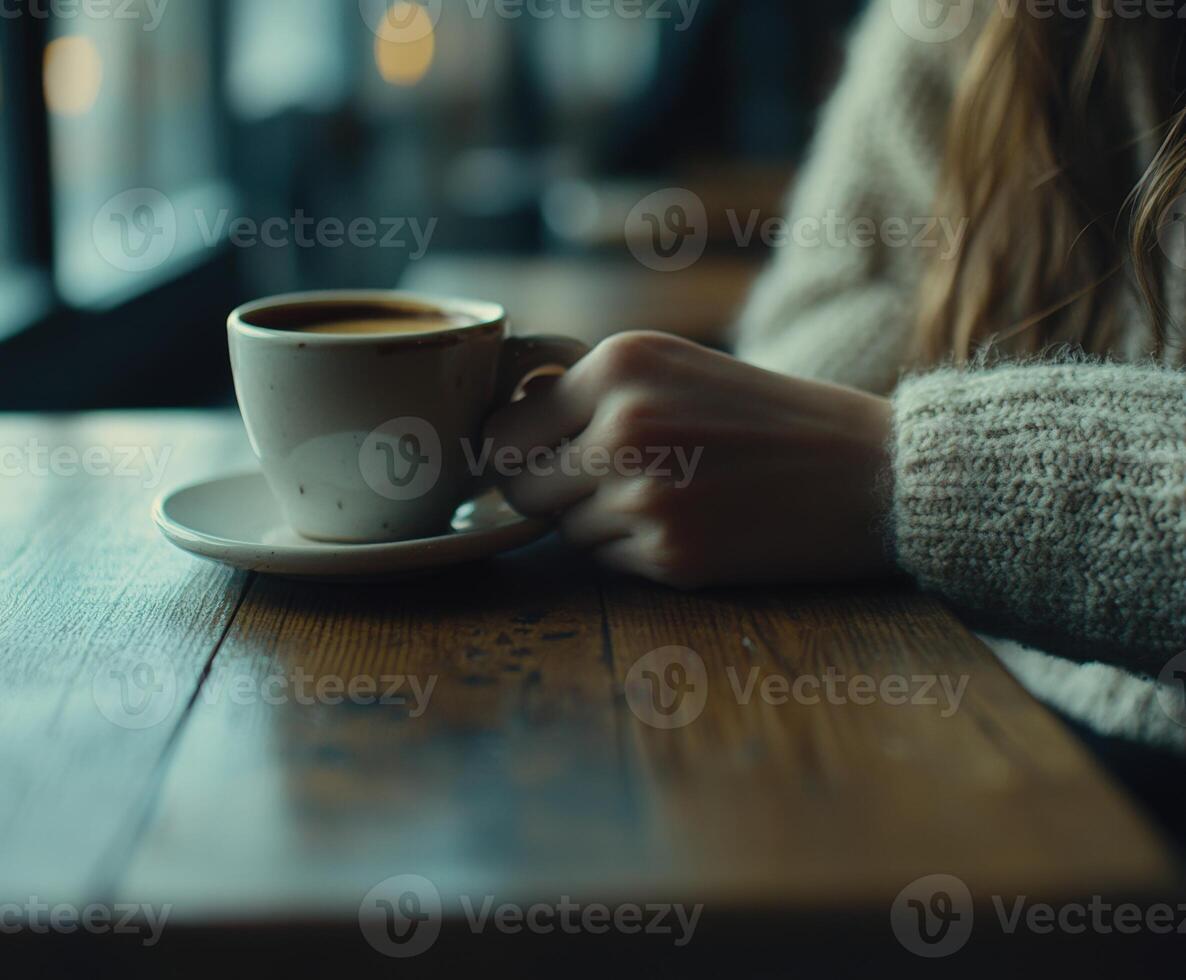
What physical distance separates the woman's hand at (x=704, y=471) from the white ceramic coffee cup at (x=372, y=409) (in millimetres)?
41

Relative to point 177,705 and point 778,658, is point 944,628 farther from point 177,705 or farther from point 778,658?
point 177,705

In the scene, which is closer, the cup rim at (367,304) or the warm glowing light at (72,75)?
the cup rim at (367,304)

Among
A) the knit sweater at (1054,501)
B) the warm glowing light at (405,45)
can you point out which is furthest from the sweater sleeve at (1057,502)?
the warm glowing light at (405,45)

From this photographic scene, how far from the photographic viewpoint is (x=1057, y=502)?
0.55 m

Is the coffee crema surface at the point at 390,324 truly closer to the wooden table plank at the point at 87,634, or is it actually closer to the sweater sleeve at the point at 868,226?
the wooden table plank at the point at 87,634

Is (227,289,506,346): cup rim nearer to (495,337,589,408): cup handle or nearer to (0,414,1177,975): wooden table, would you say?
(495,337,589,408): cup handle

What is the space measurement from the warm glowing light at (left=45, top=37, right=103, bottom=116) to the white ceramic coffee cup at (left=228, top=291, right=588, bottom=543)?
241cm

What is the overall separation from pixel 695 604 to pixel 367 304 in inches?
10.9

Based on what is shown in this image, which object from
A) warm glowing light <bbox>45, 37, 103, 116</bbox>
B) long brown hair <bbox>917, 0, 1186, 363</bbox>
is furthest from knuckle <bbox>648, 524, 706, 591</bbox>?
warm glowing light <bbox>45, 37, 103, 116</bbox>

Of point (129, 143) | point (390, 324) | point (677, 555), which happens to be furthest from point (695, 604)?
point (129, 143)

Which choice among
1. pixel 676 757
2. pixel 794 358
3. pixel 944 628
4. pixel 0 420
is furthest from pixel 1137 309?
pixel 0 420

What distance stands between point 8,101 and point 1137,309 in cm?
249

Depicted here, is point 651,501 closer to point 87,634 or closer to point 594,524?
point 594,524

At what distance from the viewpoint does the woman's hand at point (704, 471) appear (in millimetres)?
591
